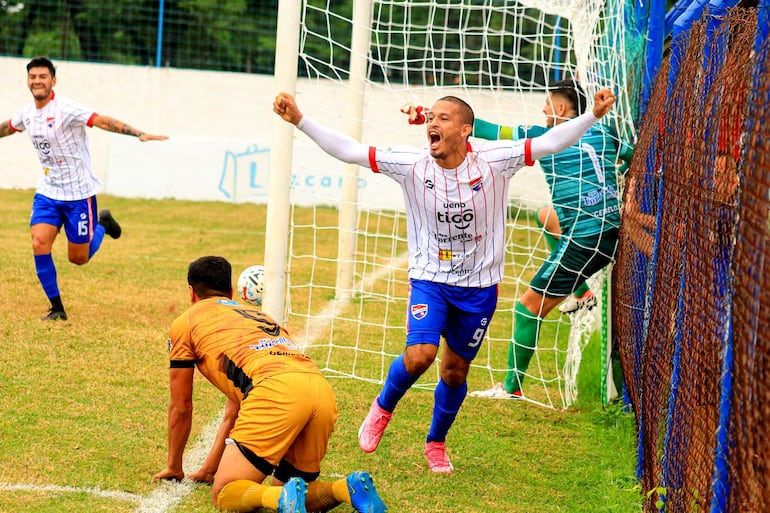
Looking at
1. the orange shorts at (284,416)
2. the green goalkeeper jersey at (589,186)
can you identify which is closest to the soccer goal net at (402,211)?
the green goalkeeper jersey at (589,186)

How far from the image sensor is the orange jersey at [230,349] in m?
4.19

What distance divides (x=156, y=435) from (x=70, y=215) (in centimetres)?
346

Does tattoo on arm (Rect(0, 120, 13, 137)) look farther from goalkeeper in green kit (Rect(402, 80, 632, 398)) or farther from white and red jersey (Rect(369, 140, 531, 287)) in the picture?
goalkeeper in green kit (Rect(402, 80, 632, 398))

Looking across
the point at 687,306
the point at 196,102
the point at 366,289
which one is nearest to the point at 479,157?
the point at 687,306

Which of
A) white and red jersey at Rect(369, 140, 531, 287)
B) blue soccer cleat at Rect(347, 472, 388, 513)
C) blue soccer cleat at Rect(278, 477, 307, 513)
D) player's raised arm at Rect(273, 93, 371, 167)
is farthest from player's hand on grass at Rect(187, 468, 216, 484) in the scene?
player's raised arm at Rect(273, 93, 371, 167)

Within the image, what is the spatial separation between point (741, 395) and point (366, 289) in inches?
301

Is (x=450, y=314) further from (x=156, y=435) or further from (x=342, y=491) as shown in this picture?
(x=156, y=435)

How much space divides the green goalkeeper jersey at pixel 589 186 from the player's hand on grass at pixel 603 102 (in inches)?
66.0

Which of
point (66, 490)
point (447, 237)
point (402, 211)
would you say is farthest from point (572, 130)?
point (402, 211)

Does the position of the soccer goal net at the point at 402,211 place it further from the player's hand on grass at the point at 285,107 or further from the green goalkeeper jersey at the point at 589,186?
the player's hand on grass at the point at 285,107

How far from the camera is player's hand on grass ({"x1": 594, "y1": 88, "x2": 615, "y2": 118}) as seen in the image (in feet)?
15.1

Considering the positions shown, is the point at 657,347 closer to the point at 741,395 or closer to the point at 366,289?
the point at 741,395

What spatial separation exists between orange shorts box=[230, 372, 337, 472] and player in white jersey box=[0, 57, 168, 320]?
4210mm

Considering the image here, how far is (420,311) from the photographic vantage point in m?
4.95
